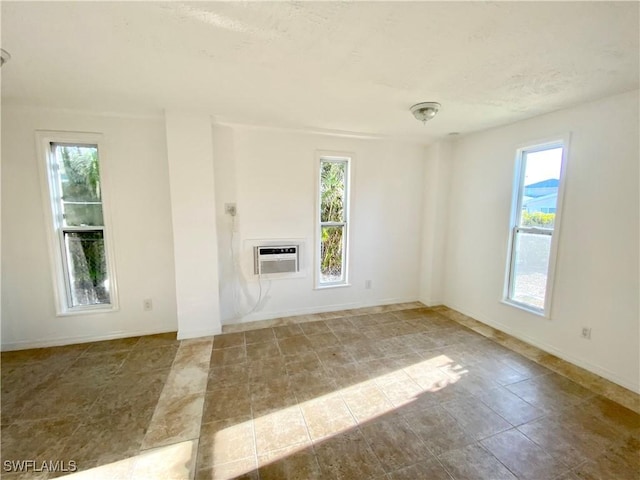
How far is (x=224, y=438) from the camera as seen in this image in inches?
66.7

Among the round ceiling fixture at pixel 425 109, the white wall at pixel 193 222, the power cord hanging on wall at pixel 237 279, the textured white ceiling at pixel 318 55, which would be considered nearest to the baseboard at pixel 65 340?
the white wall at pixel 193 222

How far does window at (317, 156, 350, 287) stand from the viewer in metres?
3.68

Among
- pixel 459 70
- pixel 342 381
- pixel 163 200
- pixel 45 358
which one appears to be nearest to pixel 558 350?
pixel 342 381

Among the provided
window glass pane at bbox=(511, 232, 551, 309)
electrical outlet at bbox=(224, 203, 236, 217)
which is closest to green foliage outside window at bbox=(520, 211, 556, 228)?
window glass pane at bbox=(511, 232, 551, 309)

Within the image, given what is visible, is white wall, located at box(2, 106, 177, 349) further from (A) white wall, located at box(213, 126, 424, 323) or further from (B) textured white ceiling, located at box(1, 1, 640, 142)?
(A) white wall, located at box(213, 126, 424, 323)

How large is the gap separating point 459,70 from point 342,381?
2534 millimetres

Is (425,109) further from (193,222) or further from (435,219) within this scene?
(193,222)

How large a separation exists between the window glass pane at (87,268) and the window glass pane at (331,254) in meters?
2.56

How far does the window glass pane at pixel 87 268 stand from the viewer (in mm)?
2891

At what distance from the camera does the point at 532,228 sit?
2.90 m

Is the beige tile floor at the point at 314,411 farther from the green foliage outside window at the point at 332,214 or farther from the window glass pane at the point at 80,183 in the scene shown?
the window glass pane at the point at 80,183

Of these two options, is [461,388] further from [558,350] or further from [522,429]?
[558,350]

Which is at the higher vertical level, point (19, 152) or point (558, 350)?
point (19, 152)

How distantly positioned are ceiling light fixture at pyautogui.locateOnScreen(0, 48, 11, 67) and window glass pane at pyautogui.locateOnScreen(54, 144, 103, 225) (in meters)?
1.16
